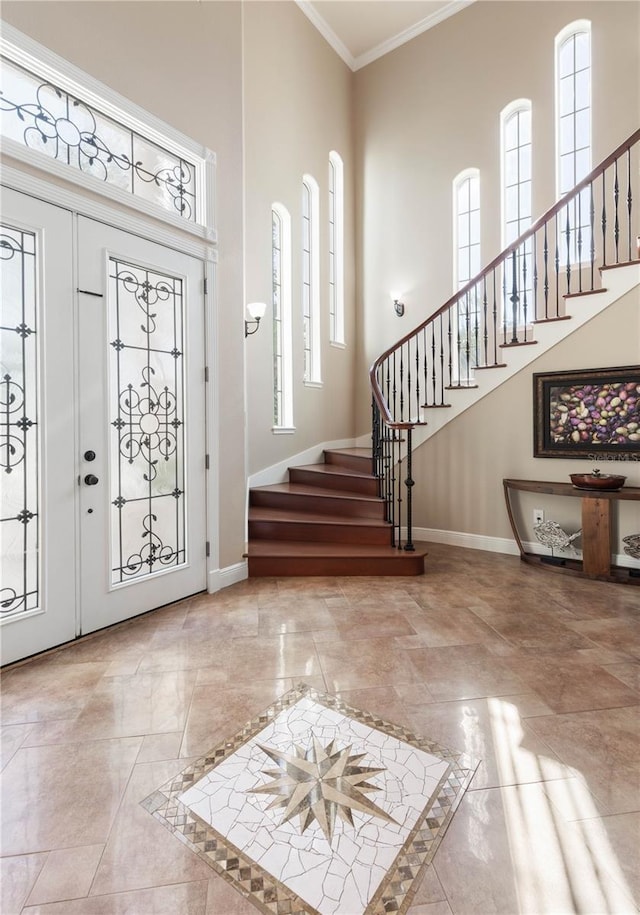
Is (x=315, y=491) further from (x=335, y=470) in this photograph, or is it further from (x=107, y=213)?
(x=107, y=213)

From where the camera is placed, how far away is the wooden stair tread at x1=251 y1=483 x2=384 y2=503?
448 cm

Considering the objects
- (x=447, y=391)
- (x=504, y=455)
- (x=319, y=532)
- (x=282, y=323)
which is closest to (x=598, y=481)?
A: (x=504, y=455)

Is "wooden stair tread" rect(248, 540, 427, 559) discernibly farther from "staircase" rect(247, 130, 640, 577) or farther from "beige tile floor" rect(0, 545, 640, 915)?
"beige tile floor" rect(0, 545, 640, 915)

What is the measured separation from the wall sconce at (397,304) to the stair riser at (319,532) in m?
3.33

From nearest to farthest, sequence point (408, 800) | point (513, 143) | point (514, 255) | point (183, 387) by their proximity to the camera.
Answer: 1. point (408, 800)
2. point (183, 387)
3. point (514, 255)
4. point (513, 143)

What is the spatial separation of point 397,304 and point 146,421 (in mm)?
4253

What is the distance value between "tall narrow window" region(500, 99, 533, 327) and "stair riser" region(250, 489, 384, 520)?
281 centimetres

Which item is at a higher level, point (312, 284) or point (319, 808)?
point (312, 284)

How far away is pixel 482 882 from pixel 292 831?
558 mm

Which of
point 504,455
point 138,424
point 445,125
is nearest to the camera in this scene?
point 138,424

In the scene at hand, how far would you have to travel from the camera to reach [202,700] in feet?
6.93

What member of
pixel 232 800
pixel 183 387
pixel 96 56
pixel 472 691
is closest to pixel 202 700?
pixel 232 800

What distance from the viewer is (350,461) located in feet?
17.7

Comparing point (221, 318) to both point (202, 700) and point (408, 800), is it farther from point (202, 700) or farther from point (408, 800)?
point (408, 800)
